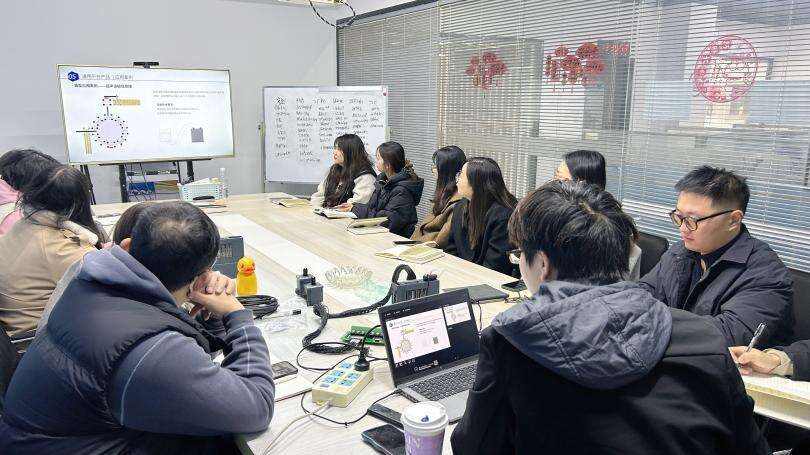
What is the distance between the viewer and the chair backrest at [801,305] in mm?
1943

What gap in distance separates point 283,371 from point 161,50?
4.63m

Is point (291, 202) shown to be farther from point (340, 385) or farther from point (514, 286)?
point (340, 385)

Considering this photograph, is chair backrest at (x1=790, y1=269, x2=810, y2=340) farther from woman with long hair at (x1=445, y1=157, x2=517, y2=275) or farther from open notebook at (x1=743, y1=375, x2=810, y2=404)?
woman with long hair at (x1=445, y1=157, x2=517, y2=275)

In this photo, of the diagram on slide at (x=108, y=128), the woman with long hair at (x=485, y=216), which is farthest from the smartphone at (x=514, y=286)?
the diagram on slide at (x=108, y=128)

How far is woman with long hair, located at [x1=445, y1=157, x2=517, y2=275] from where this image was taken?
318 centimetres

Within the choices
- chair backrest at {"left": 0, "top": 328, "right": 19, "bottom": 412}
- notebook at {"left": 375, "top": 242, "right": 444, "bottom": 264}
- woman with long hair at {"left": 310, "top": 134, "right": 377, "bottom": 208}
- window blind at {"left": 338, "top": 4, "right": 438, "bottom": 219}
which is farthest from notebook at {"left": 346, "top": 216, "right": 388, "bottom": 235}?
chair backrest at {"left": 0, "top": 328, "right": 19, "bottom": 412}

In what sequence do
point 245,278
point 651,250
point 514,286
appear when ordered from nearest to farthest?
point 245,278
point 514,286
point 651,250

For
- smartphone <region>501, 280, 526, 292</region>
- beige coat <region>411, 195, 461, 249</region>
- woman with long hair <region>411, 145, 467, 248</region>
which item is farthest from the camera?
woman with long hair <region>411, 145, 467, 248</region>

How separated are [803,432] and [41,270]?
2.73 meters

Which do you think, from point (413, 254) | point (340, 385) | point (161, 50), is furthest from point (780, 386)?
point (161, 50)

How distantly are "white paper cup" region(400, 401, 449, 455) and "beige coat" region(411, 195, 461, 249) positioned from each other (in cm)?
238

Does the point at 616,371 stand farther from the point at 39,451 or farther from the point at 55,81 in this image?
the point at 55,81

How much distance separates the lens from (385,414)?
1.42 m

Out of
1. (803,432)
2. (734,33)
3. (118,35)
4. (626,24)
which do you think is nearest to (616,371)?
(803,432)
